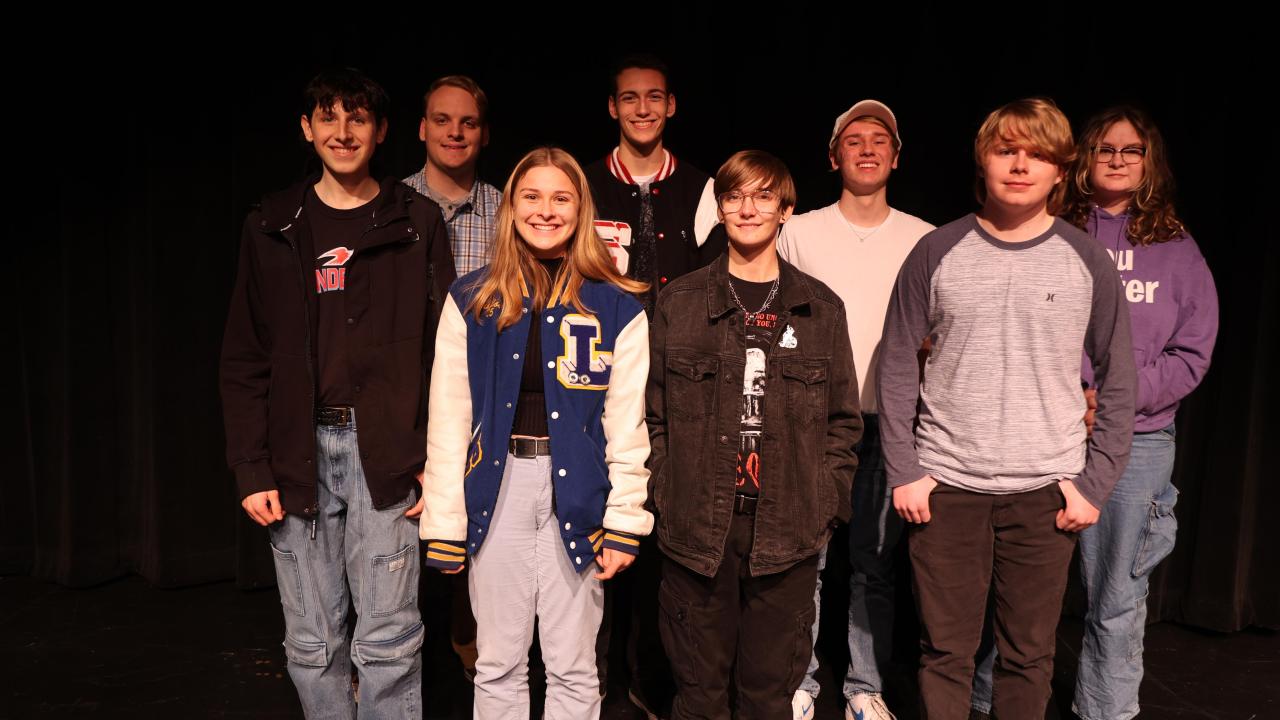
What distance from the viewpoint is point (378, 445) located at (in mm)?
2148

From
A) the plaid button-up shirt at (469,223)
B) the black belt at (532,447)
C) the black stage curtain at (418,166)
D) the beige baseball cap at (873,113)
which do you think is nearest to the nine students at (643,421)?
the black belt at (532,447)

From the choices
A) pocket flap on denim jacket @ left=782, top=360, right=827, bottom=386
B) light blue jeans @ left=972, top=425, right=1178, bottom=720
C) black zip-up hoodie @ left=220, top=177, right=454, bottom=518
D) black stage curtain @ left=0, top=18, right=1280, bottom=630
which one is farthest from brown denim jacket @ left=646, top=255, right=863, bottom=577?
black stage curtain @ left=0, top=18, right=1280, bottom=630

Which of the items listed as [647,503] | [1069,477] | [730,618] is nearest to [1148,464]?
[1069,477]

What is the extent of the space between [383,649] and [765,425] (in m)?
1.11

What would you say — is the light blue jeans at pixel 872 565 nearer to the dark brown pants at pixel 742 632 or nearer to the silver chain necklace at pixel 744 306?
the dark brown pants at pixel 742 632

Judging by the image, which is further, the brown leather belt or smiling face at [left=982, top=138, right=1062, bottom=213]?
the brown leather belt

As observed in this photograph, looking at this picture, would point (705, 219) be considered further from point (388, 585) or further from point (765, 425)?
point (388, 585)

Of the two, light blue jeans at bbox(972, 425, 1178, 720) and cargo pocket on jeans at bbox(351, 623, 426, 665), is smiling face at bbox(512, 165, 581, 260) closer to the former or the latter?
cargo pocket on jeans at bbox(351, 623, 426, 665)

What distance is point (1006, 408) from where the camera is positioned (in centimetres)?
205

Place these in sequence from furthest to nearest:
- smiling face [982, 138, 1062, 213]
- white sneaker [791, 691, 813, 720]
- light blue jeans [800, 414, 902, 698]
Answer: light blue jeans [800, 414, 902, 698], white sneaker [791, 691, 813, 720], smiling face [982, 138, 1062, 213]

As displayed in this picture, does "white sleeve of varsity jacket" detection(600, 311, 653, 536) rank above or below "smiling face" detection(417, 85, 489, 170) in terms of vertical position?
below

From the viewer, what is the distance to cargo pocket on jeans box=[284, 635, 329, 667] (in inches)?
85.5

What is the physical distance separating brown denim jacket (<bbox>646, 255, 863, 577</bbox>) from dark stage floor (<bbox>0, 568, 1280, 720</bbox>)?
0.94 m

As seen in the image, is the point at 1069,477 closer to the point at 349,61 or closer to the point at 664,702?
the point at 664,702
